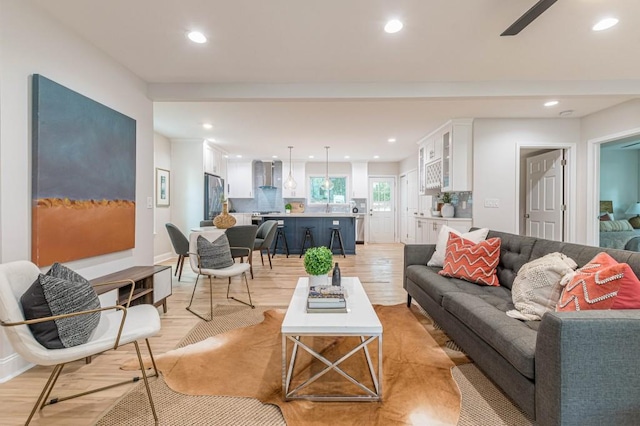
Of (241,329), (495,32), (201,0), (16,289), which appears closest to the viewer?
(16,289)

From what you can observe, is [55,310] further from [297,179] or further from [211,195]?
[297,179]

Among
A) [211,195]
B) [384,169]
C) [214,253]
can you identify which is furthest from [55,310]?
[384,169]

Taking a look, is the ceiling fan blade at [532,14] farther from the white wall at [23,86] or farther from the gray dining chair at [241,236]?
the gray dining chair at [241,236]

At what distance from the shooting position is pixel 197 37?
2529 millimetres

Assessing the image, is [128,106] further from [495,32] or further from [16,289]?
[495,32]

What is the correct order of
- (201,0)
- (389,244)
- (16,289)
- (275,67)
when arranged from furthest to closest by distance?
(389,244), (275,67), (201,0), (16,289)

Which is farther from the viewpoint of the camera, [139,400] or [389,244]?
[389,244]

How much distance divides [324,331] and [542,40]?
3000 mm

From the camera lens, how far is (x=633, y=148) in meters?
6.08

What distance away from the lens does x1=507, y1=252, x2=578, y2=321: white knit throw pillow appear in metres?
1.82

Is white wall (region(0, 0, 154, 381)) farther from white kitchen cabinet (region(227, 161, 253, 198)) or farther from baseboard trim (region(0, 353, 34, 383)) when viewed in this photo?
white kitchen cabinet (region(227, 161, 253, 198))

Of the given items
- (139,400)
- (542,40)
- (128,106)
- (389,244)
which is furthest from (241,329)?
(389,244)

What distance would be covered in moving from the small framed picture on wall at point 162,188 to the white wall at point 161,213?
83mm

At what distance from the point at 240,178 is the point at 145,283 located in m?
6.03
